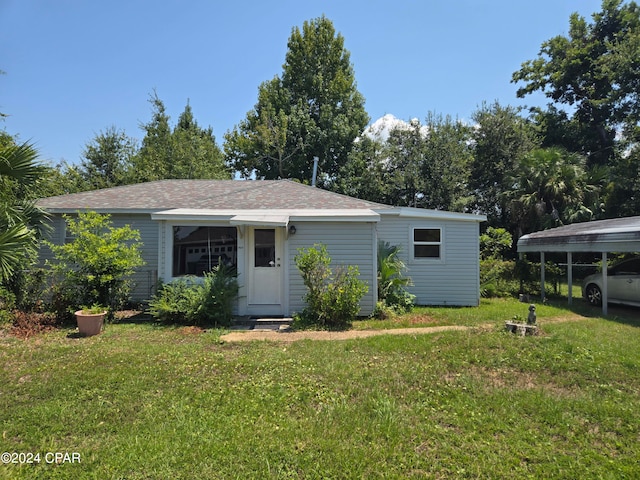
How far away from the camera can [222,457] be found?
300cm

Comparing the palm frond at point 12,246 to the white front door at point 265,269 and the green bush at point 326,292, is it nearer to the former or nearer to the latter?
the white front door at point 265,269

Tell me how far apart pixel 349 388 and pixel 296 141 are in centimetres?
2165

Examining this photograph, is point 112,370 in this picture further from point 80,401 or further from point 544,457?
point 544,457

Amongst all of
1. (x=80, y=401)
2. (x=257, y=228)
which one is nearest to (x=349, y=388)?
(x=80, y=401)

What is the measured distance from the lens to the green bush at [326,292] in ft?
25.2

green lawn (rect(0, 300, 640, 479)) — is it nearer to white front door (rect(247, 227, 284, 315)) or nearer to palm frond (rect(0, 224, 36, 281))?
palm frond (rect(0, 224, 36, 281))

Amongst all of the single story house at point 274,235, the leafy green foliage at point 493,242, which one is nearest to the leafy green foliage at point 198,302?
the single story house at point 274,235

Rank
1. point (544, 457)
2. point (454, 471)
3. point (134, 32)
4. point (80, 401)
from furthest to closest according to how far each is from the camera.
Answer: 1. point (134, 32)
2. point (80, 401)
3. point (544, 457)
4. point (454, 471)

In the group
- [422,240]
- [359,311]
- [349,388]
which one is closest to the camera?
[349,388]

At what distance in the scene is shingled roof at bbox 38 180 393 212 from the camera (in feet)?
32.6

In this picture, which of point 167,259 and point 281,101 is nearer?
point 167,259

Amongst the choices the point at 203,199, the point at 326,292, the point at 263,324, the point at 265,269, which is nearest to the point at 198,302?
the point at 263,324

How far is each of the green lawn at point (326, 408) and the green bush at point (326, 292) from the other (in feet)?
4.61

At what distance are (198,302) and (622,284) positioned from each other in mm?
11660
